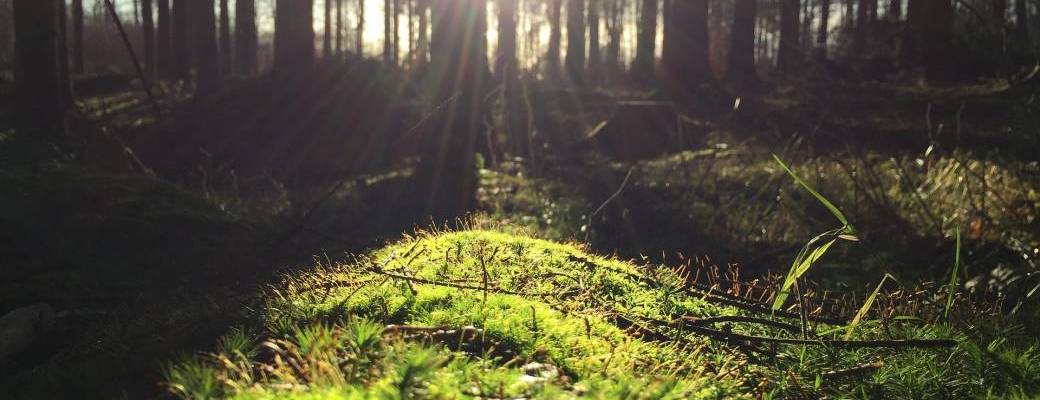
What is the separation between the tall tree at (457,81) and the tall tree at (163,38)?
53.6 feet

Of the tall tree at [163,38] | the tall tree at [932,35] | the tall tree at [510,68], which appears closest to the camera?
the tall tree at [510,68]

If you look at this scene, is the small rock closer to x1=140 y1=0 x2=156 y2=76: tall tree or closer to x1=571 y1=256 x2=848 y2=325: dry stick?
x1=571 y1=256 x2=848 y2=325: dry stick

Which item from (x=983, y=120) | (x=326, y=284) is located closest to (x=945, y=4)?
(x=983, y=120)

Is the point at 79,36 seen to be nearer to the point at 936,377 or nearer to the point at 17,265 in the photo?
the point at 17,265

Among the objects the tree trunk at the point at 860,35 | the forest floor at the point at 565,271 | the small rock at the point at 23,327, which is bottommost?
the small rock at the point at 23,327

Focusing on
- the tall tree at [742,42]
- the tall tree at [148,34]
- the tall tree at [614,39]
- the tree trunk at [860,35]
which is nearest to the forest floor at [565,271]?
the tall tree at [742,42]

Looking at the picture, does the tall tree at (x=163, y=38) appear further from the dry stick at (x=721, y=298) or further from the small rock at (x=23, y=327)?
the dry stick at (x=721, y=298)

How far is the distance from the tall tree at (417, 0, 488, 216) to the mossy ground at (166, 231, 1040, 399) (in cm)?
695

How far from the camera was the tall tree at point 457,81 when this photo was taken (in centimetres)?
1070

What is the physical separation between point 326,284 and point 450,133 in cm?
772

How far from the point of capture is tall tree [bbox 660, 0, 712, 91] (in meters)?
17.4

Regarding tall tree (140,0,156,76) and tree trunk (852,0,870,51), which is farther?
tall tree (140,0,156,76)

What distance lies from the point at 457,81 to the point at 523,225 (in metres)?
3.52

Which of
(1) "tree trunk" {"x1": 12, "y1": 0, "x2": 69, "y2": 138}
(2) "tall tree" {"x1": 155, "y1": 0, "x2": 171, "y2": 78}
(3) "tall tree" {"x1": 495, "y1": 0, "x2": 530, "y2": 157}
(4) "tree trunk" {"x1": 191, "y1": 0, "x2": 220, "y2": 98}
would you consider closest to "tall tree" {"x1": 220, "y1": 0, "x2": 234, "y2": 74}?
(2) "tall tree" {"x1": 155, "y1": 0, "x2": 171, "y2": 78}
